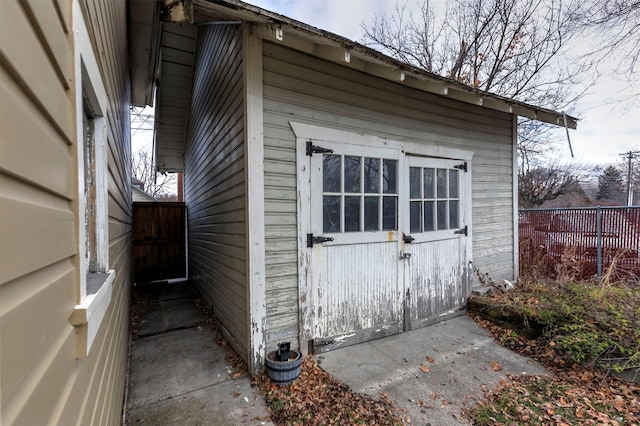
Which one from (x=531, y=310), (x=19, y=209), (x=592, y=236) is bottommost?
(x=531, y=310)

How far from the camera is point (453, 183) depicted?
4.37m

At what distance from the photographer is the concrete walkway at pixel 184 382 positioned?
2.32 metres

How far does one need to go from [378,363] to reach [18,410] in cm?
305

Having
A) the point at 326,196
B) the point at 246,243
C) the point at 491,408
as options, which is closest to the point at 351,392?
the point at 491,408

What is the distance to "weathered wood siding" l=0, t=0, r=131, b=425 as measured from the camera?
479 millimetres

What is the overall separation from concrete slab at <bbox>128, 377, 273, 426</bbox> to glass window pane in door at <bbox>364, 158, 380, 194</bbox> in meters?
2.36

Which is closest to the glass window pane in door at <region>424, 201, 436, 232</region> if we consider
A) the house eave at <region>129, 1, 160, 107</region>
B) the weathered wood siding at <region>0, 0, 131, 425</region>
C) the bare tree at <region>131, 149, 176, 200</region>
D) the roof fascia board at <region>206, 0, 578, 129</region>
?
the roof fascia board at <region>206, 0, 578, 129</region>

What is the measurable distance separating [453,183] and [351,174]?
186 cm

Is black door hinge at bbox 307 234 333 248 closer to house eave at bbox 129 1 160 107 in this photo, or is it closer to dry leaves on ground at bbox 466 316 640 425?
dry leaves on ground at bbox 466 316 640 425

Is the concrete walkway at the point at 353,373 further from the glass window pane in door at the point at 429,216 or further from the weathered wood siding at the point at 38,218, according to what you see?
the weathered wood siding at the point at 38,218

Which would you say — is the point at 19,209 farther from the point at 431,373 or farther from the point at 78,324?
the point at 431,373

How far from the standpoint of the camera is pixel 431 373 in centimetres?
291

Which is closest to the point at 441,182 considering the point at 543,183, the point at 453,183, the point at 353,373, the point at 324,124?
the point at 453,183

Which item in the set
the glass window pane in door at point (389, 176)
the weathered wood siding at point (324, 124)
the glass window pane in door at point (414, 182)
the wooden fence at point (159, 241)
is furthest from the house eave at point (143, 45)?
the glass window pane in door at point (414, 182)
